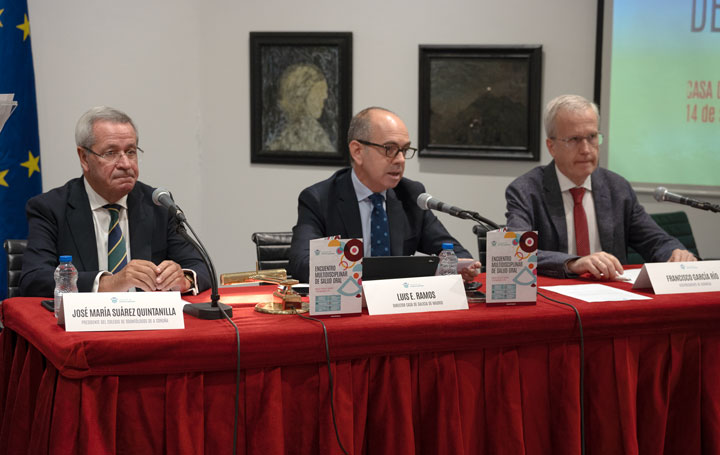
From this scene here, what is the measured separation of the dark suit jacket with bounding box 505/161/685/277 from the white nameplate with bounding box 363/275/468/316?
944 mm

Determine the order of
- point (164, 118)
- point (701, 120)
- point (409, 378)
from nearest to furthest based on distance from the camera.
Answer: point (409, 378) < point (701, 120) < point (164, 118)

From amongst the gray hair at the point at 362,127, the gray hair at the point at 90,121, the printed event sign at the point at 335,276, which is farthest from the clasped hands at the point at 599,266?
the gray hair at the point at 90,121

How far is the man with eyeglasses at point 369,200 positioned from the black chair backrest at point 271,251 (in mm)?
529

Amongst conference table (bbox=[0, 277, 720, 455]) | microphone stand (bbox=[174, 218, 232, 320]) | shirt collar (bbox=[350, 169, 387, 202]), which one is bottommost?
conference table (bbox=[0, 277, 720, 455])

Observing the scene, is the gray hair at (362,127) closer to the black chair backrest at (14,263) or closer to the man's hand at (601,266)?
the man's hand at (601,266)

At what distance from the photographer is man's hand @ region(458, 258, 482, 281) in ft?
8.55

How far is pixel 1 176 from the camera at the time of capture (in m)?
3.86

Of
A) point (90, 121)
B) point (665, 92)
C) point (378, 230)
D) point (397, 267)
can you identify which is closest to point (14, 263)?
point (90, 121)

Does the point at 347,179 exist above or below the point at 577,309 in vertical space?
above

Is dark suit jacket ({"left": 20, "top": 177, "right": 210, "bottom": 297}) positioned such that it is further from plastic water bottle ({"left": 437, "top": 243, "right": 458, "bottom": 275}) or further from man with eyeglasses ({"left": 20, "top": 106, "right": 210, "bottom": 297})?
plastic water bottle ({"left": 437, "top": 243, "right": 458, "bottom": 275})

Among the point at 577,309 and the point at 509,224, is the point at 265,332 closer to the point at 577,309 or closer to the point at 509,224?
the point at 577,309

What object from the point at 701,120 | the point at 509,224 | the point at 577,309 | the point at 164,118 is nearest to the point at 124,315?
the point at 577,309

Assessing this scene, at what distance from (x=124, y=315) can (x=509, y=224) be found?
69.3 inches

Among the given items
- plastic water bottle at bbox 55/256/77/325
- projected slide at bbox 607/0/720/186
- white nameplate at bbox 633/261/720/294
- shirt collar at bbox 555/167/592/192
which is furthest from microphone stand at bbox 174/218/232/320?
projected slide at bbox 607/0/720/186
